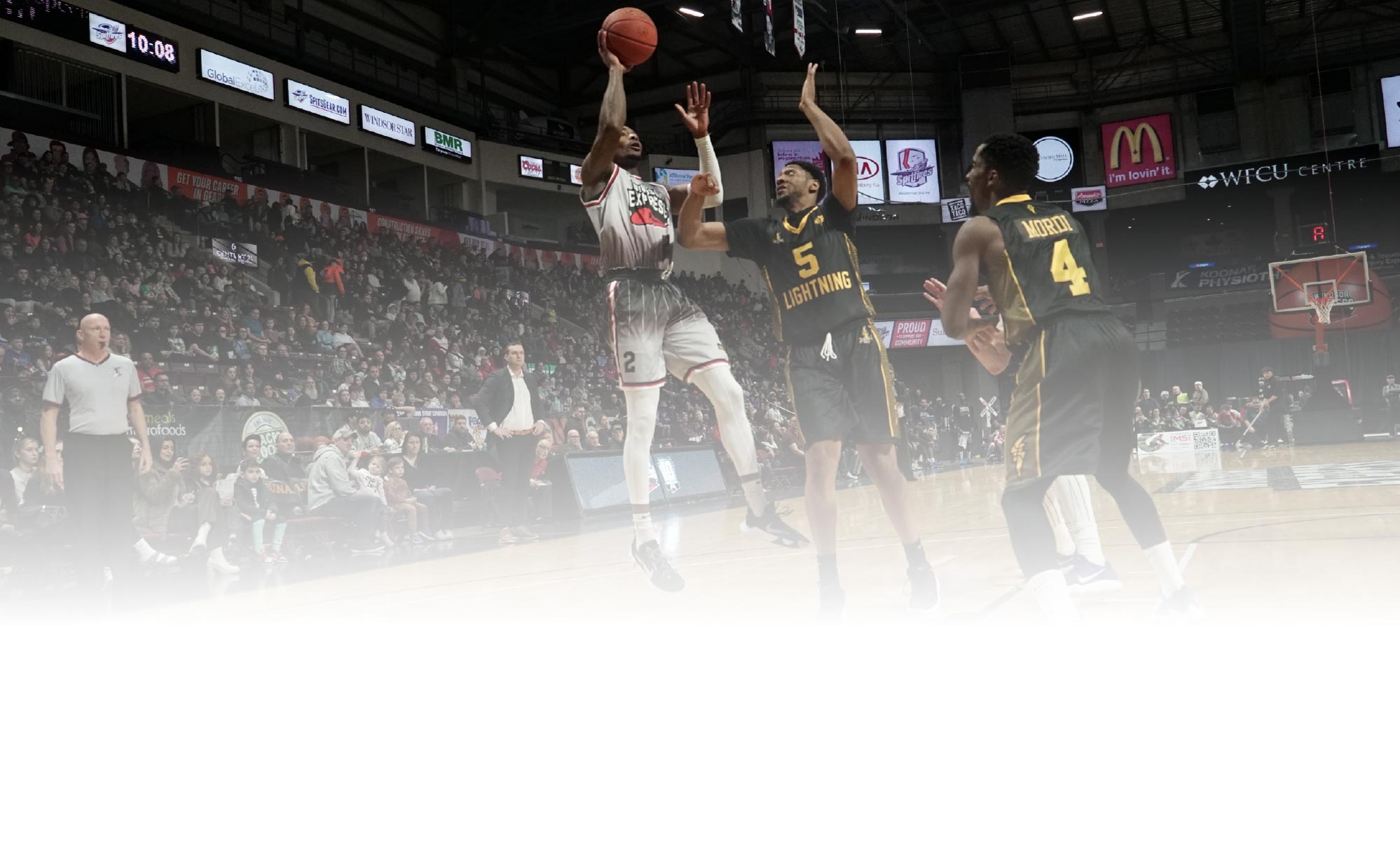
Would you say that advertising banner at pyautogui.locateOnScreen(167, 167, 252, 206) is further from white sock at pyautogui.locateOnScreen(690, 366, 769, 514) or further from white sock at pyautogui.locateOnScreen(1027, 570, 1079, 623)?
white sock at pyautogui.locateOnScreen(1027, 570, 1079, 623)

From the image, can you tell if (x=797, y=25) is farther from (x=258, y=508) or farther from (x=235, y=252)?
(x=258, y=508)

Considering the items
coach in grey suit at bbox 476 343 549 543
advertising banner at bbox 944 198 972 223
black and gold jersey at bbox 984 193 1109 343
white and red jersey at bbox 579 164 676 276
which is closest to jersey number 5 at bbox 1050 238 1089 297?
black and gold jersey at bbox 984 193 1109 343

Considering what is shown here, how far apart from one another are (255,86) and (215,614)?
16848mm

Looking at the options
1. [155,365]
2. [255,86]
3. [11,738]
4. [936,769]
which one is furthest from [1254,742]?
[255,86]

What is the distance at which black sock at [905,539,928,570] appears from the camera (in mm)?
3686

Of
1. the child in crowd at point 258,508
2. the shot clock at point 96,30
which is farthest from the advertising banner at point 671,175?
the child in crowd at point 258,508

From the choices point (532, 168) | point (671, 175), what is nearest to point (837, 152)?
point (671, 175)

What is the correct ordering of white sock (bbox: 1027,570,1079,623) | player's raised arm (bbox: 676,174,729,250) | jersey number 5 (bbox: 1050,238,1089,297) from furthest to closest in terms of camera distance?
player's raised arm (bbox: 676,174,729,250)
jersey number 5 (bbox: 1050,238,1089,297)
white sock (bbox: 1027,570,1079,623)

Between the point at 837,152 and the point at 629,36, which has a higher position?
the point at 629,36

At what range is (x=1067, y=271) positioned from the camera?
3057 millimetres

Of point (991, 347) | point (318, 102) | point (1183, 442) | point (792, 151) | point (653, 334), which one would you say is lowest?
point (1183, 442)

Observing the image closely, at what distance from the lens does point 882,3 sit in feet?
75.5

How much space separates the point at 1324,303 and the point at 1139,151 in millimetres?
8884

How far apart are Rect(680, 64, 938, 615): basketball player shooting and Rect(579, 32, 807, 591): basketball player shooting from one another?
0.44m
